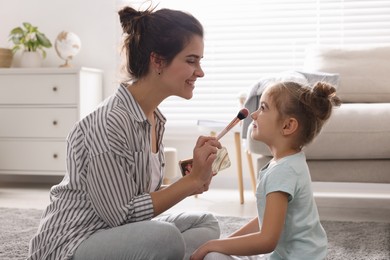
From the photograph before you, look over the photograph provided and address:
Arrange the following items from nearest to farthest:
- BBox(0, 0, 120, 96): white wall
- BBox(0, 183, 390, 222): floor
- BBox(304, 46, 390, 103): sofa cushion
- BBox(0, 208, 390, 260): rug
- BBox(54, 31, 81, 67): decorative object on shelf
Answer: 1. BBox(0, 208, 390, 260): rug
2. BBox(0, 183, 390, 222): floor
3. BBox(304, 46, 390, 103): sofa cushion
4. BBox(54, 31, 81, 67): decorative object on shelf
5. BBox(0, 0, 120, 96): white wall

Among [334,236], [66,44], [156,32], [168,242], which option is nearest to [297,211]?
[168,242]

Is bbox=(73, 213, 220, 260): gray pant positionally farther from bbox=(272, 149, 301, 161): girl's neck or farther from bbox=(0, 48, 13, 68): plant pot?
bbox=(0, 48, 13, 68): plant pot

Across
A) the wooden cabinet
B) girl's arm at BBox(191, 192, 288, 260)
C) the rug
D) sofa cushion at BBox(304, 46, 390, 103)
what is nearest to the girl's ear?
girl's arm at BBox(191, 192, 288, 260)

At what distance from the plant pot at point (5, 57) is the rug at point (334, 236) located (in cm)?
178

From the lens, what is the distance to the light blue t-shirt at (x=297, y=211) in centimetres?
145

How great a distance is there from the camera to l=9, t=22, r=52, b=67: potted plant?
4527 millimetres

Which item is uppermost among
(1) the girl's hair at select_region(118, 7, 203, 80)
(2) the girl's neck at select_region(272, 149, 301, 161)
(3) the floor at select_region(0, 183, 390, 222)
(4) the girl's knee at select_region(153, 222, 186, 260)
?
(1) the girl's hair at select_region(118, 7, 203, 80)

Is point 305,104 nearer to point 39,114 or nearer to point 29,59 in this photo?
point 39,114

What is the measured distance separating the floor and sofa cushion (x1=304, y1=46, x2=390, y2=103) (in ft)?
2.02

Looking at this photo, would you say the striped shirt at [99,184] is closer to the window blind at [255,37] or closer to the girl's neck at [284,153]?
the girl's neck at [284,153]

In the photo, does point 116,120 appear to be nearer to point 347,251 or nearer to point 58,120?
point 347,251

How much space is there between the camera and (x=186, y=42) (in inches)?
66.1

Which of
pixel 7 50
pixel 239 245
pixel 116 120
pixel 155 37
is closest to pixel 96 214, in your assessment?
pixel 116 120

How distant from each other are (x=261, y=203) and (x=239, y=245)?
4.5 inches
